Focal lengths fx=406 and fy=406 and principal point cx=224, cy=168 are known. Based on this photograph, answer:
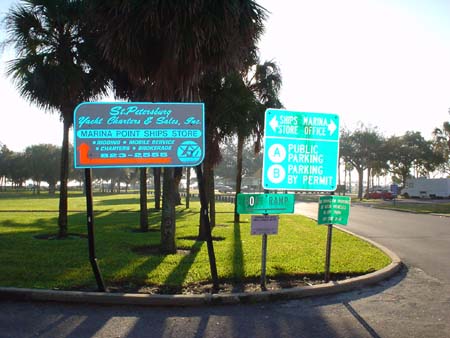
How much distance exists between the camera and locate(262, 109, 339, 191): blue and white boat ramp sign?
6.19 metres

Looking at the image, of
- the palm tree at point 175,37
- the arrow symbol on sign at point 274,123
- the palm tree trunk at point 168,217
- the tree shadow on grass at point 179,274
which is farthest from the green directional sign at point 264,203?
the palm tree trunk at point 168,217

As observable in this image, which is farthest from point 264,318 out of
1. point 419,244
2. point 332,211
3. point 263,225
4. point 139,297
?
point 419,244

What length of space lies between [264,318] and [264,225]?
1.54 meters

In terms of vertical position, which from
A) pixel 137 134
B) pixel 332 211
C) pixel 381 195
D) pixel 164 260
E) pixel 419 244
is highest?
pixel 137 134

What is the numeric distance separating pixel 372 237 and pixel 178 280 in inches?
321

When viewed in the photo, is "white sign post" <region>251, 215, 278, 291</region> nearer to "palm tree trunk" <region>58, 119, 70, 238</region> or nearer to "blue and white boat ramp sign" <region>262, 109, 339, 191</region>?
"blue and white boat ramp sign" <region>262, 109, 339, 191</region>

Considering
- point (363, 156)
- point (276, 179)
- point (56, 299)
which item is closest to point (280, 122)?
point (276, 179)

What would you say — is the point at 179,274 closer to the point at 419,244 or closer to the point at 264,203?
the point at 264,203

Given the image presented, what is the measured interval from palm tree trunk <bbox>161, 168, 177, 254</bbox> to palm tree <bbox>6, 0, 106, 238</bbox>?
12.5ft

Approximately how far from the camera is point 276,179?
6223 mm

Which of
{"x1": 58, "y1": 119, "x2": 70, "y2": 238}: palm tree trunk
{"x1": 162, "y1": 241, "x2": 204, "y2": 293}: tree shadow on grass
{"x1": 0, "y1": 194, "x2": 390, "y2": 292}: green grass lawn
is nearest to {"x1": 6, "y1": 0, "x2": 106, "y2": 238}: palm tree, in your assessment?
{"x1": 58, "y1": 119, "x2": 70, "y2": 238}: palm tree trunk

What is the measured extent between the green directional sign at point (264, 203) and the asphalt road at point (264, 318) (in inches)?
53.2

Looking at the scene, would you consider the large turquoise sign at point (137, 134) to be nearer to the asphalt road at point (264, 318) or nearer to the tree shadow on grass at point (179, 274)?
the tree shadow on grass at point (179, 274)

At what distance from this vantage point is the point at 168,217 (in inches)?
359
